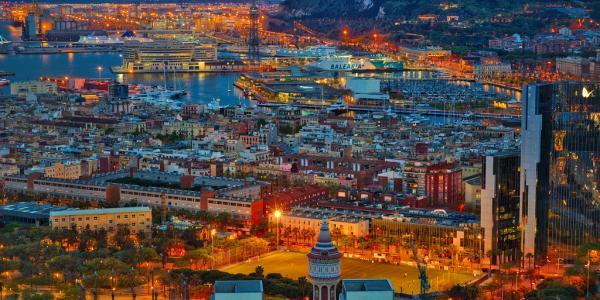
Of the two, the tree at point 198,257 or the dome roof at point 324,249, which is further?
the tree at point 198,257

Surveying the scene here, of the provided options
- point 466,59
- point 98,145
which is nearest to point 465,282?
point 98,145

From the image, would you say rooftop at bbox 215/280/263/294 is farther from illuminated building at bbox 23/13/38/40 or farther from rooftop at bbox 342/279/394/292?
illuminated building at bbox 23/13/38/40

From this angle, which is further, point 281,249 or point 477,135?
point 477,135

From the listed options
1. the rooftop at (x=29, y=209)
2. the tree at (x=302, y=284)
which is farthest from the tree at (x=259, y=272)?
the rooftop at (x=29, y=209)

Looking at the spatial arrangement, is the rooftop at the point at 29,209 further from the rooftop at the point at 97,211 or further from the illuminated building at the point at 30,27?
the illuminated building at the point at 30,27

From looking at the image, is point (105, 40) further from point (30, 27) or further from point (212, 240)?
point (212, 240)

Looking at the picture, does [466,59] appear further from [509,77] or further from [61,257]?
[61,257]

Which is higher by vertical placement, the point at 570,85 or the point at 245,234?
the point at 570,85
